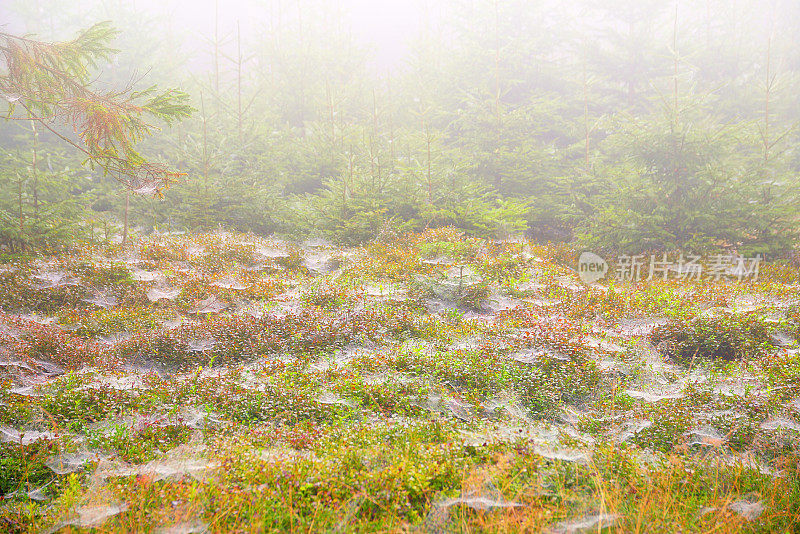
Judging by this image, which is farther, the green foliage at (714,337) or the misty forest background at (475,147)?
the misty forest background at (475,147)

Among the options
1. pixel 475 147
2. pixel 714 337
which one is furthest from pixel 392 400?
pixel 475 147

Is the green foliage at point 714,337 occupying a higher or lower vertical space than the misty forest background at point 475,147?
lower

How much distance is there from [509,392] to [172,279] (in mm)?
6824

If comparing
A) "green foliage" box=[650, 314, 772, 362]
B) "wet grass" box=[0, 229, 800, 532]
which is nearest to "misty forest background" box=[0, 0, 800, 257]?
"wet grass" box=[0, 229, 800, 532]

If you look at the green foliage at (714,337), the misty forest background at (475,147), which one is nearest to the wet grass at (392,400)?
the green foliage at (714,337)

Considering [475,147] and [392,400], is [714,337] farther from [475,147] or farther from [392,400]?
[475,147]

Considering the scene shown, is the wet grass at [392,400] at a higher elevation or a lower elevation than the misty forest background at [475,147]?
lower

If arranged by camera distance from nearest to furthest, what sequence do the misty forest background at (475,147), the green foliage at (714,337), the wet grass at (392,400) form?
1. the wet grass at (392,400)
2. the green foliage at (714,337)
3. the misty forest background at (475,147)

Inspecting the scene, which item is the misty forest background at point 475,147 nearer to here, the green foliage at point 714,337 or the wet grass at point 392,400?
the wet grass at point 392,400

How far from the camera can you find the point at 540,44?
18.5m

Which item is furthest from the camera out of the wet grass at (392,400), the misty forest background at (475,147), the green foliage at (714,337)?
the misty forest background at (475,147)

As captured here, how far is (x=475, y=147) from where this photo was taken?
574 inches

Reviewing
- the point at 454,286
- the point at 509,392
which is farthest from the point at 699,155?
the point at 509,392

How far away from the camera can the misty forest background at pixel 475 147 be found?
9797 mm
